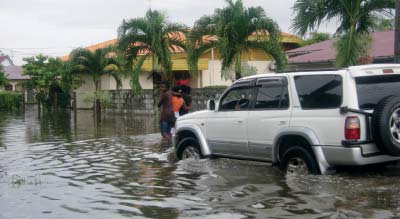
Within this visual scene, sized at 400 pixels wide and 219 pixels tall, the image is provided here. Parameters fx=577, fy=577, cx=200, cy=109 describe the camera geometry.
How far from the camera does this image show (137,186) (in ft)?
30.3

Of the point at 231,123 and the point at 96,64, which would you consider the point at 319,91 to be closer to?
the point at 231,123

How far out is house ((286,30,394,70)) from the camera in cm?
2145

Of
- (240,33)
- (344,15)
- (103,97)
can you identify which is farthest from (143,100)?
(344,15)

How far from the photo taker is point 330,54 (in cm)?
2433

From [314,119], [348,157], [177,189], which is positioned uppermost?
[314,119]

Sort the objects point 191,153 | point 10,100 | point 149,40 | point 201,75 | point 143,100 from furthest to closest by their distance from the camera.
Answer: point 10,100 → point 201,75 → point 143,100 → point 149,40 → point 191,153

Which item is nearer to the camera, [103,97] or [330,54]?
[330,54]

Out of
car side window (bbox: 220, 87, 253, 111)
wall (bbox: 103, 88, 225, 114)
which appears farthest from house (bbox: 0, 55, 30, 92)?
car side window (bbox: 220, 87, 253, 111)

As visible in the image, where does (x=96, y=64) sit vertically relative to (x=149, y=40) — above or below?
below

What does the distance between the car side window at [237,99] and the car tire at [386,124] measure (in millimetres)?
2410

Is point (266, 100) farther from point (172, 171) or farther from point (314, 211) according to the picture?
point (314, 211)

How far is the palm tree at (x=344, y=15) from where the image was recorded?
15.3 metres

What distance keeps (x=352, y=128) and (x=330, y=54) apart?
54.9ft

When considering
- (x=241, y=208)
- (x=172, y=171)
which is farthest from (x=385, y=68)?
(x=172, y=171)
